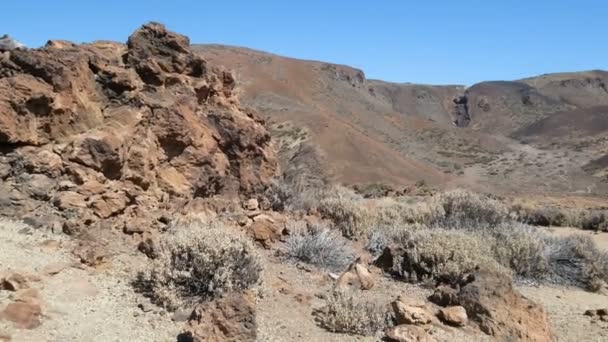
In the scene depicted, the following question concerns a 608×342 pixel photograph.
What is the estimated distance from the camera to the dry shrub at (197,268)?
17.5ft

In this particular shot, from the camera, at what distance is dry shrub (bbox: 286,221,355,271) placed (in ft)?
24.2

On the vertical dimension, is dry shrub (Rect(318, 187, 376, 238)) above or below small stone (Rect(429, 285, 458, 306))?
above

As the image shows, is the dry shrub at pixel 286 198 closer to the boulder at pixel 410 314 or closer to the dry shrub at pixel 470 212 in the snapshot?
the dry shrub at pixel 470 212

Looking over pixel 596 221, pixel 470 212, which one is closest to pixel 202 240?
pixel 470 212

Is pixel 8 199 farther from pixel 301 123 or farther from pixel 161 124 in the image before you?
pixel 301 123

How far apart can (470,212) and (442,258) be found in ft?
11.5

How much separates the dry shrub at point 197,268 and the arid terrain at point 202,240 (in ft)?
0.06

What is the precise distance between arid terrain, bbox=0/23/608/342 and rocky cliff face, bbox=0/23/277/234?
0.07 ft

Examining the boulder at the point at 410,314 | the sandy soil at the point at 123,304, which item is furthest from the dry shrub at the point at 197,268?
the boulder at the point at 410,314

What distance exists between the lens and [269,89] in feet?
181

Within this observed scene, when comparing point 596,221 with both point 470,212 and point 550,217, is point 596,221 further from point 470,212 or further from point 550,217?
point 470,212

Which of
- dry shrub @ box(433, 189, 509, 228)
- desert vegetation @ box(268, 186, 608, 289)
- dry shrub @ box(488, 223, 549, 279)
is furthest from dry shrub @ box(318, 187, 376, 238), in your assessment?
dry shrub @ box(488, 223, 549, 279)

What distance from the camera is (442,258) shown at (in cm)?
732

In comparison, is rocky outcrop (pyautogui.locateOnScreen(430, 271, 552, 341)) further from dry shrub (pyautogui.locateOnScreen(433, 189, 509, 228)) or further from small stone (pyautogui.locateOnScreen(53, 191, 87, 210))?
dry shrub (pyautogui.locateOnScreen(433, 189, 509, 228))
